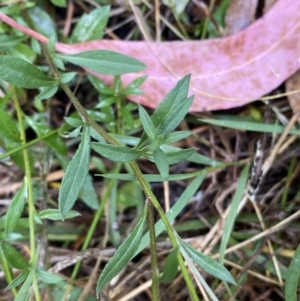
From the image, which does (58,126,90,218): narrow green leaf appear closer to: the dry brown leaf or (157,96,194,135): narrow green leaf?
(157,96,194,135): narrow green leaf

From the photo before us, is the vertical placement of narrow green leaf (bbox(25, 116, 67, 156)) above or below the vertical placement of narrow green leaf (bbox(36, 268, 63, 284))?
above

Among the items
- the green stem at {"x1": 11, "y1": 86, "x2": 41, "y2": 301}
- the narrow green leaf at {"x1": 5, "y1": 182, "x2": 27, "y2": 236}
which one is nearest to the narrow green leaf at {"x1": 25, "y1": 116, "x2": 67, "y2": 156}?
the green stem at {"x1": 11, "y1": 86, "x2": 41, "y2": 301}

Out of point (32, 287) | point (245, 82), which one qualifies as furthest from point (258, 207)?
point (32, 287)

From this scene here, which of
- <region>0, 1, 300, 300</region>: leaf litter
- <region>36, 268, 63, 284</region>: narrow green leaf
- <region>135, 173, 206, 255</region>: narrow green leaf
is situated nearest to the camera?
<region>36, 268, 63, 284</region>: narrow green leaf

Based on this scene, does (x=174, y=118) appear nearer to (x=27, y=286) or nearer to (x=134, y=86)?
(x=134, y=86)

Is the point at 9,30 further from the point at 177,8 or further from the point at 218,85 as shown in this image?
the point at 218,85
